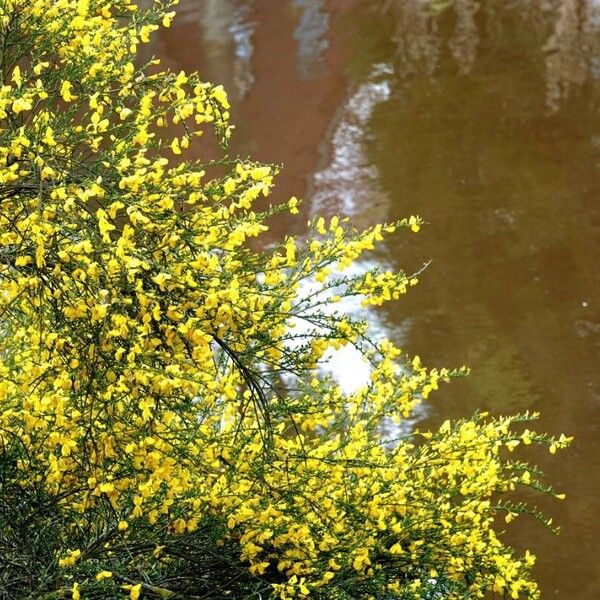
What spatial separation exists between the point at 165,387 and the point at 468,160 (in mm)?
7387

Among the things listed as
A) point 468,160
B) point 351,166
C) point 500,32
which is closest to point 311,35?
point 500,32

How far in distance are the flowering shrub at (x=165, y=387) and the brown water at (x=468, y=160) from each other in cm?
213

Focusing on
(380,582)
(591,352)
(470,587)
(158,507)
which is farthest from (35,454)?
(591,352)

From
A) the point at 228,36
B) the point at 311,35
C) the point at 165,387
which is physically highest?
the point at 228,36

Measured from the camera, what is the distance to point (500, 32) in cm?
1282

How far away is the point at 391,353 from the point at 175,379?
0.82 meters

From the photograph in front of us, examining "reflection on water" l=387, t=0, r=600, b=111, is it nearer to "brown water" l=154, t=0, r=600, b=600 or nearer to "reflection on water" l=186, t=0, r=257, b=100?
"brown water" l=154, t=0, r=600, b=600

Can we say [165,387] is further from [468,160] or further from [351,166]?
[351,166]

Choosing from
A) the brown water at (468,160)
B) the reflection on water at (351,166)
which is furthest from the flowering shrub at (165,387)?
the reflection on water at (351,166)

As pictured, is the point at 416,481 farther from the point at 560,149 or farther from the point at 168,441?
the point at 560,149

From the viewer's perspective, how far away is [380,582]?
3.66m

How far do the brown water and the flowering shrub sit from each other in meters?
2.13

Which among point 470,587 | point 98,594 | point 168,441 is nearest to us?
point 168,441

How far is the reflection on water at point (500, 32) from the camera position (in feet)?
37.7
